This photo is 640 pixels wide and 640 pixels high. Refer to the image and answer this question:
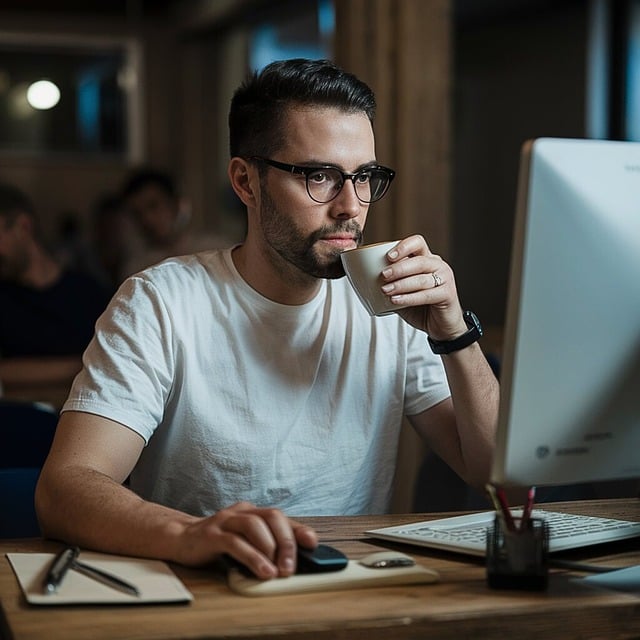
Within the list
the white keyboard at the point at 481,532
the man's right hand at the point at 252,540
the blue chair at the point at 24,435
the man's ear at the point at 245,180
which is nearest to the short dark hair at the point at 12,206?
the blue chair at the point at 24,435

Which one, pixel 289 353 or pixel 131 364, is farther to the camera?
pixel 289 353

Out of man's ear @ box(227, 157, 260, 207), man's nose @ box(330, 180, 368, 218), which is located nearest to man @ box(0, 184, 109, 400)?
man's ear @ box(227, 157, 260, 207)

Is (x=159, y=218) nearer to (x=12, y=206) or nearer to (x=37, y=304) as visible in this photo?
(x=12, y=206)

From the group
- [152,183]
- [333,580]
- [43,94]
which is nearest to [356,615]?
[333,580]

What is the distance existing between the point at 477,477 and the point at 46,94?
693 cm

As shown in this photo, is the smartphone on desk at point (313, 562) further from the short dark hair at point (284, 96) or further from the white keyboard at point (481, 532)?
the short dark hair at point (284, 96)

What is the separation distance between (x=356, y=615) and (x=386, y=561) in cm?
17

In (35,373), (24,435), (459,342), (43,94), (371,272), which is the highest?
(43,94)

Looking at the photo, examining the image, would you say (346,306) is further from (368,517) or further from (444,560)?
(444,560)

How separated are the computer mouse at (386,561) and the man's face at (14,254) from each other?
315cm

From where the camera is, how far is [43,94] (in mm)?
8094

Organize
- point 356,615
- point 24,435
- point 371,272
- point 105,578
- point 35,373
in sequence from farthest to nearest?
point 35,373 < point 24,435 < point 371,272 < point 105,578 < point 356,615

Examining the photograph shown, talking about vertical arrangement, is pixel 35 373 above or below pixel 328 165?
below

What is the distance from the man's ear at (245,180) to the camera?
187 centimetres
